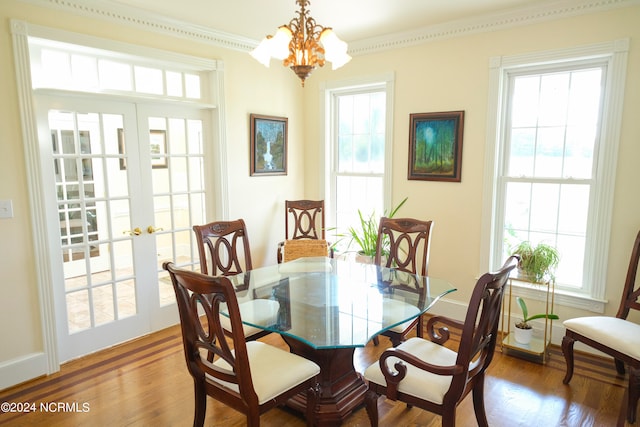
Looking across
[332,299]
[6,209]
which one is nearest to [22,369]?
[6,209]

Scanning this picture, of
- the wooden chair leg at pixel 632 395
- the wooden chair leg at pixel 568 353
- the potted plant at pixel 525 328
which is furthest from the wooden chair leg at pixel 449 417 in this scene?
the potted plant at pixel 525 328

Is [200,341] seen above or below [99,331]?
above

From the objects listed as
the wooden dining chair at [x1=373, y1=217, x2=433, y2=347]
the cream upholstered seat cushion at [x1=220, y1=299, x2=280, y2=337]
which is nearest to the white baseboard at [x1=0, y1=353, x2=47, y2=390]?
the cream upholstered seat cushion at [x1=220, y1=299, x2=280, y2=337]

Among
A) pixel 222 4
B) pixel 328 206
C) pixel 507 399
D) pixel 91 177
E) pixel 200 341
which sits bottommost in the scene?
pixel 507 399

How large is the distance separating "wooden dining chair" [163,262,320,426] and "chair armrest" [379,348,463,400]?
1.18 feet

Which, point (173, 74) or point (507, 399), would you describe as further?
point (173, 74)

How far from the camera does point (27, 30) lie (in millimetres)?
2662

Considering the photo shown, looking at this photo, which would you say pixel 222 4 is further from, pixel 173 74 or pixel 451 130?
pixel 451 130

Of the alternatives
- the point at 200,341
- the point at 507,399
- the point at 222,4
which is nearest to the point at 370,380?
the point at 200,341

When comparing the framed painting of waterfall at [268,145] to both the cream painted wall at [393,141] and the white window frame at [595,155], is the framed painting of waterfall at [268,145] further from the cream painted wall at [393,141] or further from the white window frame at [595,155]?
the white window frame at [595,155]

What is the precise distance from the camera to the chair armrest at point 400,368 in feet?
5.91

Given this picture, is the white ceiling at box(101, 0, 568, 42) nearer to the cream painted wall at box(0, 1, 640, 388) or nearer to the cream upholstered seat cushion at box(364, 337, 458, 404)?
the cream painted wall at box(0, 1, 640, 388)

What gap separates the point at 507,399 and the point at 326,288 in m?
1.33

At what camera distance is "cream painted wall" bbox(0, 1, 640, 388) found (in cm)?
274
